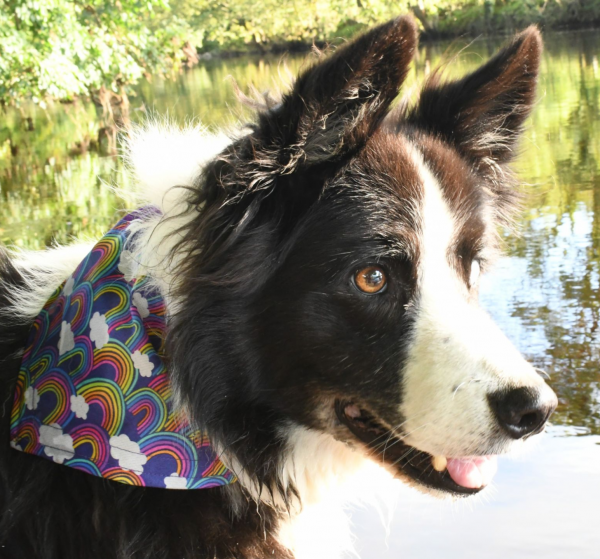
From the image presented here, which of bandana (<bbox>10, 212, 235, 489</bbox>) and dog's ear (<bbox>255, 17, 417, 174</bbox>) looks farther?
bandana (<bbox>10, 212, 235, 489</bbox>)

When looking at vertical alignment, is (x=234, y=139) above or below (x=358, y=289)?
above

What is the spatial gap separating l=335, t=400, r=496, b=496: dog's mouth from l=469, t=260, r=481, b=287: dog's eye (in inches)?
24.8

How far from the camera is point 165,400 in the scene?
2656 mm

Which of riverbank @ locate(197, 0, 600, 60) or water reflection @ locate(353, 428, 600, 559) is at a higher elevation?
riverbank @ locate(197, 0, 600, 60)

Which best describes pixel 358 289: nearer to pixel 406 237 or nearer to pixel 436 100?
pixel 406 237

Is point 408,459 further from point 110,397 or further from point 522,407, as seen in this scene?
point 110,397

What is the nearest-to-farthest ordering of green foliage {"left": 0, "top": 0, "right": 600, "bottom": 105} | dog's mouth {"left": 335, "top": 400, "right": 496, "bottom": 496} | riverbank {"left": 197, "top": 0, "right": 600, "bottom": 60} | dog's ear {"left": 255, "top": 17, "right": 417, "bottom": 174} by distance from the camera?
dog's ear {"left": 255, "top": 17, "right": 417, "bottom": 174} < dog's mouth {"left": 335, "top": 400, "right": 496, "bottom": 496} < green foliage {"left": 0, "top": 0, "right": 600, "bottom": 105} < riverbank {"left": 197, "top": 0, "right": 600, "bottom": 60}

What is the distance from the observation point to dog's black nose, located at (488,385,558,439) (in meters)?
2.26

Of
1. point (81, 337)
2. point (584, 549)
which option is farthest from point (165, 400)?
point (584, 549)

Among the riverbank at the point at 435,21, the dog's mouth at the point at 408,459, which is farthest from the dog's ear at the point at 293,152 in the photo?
the riverbank at the point at 435,21

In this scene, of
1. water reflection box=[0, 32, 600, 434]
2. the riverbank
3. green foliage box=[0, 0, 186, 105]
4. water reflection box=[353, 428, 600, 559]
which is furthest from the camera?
the riverbank

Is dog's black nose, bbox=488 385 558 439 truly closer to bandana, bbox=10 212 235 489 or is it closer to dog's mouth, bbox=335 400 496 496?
dog's mouth, bbox=335 400 496 496

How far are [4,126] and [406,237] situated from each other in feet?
74.4

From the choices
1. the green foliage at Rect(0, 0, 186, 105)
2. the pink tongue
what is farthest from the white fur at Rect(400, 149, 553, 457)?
the green foliage at Rect(0, 0, 186, 105)
